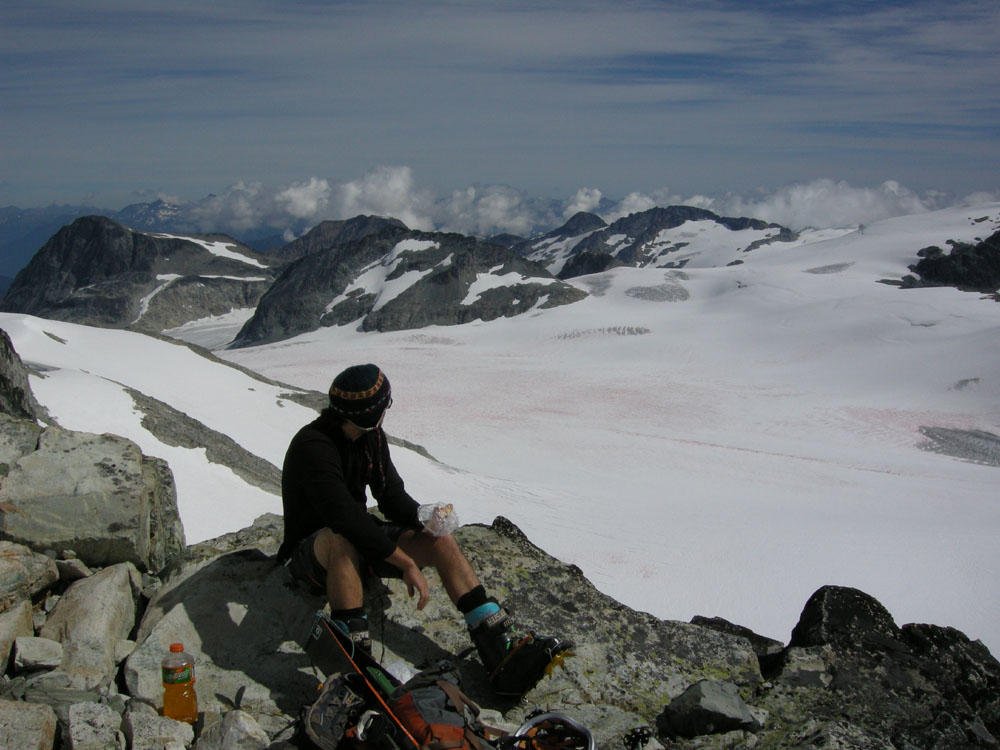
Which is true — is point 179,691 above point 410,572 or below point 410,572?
below

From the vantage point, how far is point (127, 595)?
5.75 metres

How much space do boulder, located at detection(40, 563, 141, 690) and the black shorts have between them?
1.16 meters

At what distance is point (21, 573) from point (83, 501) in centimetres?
82

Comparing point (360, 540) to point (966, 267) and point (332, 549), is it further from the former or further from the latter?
point (966, 267)

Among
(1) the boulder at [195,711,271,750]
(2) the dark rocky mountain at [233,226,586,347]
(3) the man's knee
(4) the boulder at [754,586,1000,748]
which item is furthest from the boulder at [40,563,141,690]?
(2) the dark rocky mountain at [233,226,586,347]

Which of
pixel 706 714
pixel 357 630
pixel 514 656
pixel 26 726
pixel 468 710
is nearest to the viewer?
pixel 26 726

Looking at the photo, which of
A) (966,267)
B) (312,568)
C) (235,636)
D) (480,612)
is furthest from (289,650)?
(966,267)

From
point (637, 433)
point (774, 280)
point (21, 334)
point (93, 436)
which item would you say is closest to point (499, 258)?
point (774, 280)

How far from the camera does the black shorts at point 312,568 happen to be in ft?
17.8

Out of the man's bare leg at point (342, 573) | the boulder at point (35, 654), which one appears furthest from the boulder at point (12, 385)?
the man's bare leg at point (342, 573)

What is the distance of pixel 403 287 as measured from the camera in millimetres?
91062

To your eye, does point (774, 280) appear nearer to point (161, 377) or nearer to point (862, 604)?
point (161, 377)

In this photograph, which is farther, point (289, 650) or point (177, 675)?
point (289, 650)

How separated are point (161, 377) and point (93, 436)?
21.1 meters
